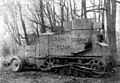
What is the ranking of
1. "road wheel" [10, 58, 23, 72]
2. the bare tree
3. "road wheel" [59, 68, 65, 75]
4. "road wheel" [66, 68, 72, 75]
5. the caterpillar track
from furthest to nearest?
the bare tree
"road wheel" [10, 58, 23, 72]
"road wheel" [59, 68, 65, 75]
"road wheel" [66, 68, 72, 75]
the caterpillar track

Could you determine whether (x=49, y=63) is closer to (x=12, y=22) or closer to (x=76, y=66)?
A: (x=76, y=66)

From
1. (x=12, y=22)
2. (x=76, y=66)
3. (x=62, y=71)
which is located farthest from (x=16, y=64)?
(x=12, y=22)

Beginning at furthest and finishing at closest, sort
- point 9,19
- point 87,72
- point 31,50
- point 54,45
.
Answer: point 9,19 < point 31,50 < point 54,45 < point 87,72

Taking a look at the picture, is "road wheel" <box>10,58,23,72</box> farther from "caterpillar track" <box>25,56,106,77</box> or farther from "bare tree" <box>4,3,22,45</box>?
"bare tree" <box>4,3,22,45</box>

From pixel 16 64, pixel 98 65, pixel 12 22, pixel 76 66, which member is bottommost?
pixel 16 64

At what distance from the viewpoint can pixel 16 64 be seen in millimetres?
13656

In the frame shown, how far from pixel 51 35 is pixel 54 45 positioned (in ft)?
2.26

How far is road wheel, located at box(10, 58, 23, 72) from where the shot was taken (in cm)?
1342

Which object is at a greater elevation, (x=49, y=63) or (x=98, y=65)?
(x=98, y=65)

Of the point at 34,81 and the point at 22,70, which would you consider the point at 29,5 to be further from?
the point at 34,81

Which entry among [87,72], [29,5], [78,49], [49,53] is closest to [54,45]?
[49,53]

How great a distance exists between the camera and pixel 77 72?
11.7 m

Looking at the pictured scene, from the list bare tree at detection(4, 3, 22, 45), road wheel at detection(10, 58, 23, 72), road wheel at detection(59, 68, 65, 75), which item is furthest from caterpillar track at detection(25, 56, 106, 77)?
bare tree at detection(4, 3, 22, 45)

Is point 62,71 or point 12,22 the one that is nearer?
point 62,71
